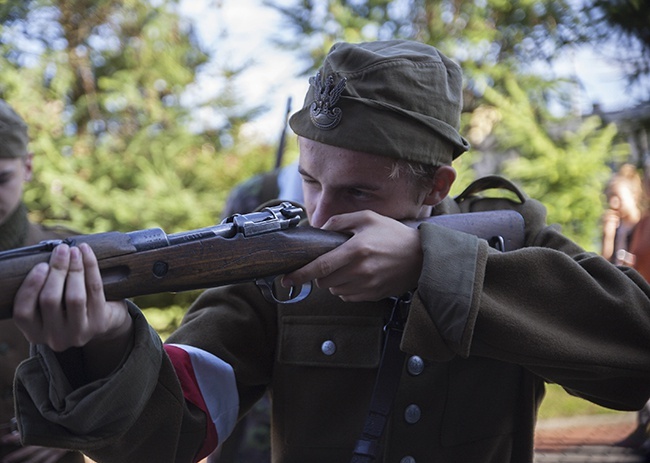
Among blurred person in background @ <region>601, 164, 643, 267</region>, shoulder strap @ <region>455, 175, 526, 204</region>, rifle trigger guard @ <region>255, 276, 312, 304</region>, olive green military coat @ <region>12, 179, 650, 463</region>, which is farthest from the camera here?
blurred person in background @ <region>601, 164, 643, 267</region>

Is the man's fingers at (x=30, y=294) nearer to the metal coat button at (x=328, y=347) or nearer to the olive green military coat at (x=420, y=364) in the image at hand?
the olive green military coat at (x=420, y=364)

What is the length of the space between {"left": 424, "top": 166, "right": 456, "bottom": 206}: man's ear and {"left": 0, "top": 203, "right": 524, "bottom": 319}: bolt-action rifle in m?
0.15

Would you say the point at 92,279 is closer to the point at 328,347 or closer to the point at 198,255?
the point at 198,255

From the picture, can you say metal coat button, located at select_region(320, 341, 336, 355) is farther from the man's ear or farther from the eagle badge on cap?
the eagle badge on cap

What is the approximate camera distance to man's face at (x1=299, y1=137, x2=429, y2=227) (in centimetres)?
226

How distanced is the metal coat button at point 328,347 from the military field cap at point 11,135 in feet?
6.88

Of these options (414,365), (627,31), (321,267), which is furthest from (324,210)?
(627,31)

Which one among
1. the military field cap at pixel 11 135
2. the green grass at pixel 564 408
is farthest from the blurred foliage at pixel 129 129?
the military field cap at pixel 11 135

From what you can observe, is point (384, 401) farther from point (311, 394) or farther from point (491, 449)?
point (491, 449)

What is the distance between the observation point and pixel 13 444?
337 cm

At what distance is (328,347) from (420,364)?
0.90 ft

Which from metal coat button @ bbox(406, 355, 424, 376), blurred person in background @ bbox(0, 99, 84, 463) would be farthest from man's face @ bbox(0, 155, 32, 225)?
metal coat button @ bbox(406, 355, 424, 376)

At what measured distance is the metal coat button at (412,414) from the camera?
2.30m

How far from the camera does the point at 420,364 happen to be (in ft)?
7.66
